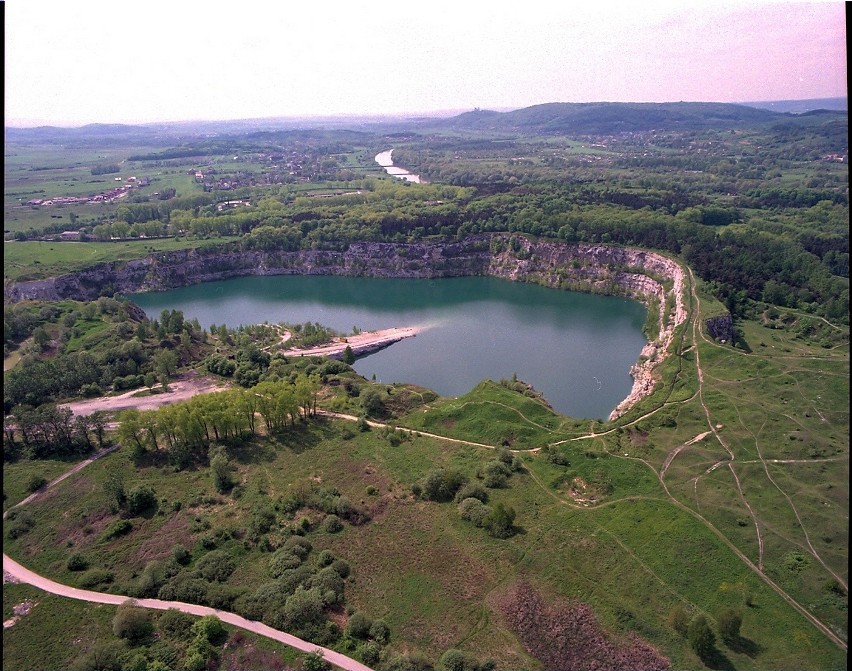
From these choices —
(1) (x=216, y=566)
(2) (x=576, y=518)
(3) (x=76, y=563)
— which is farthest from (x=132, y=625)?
(2) (x=576, y=518)

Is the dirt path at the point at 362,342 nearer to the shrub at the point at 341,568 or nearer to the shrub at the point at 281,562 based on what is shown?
the shrub at the point at 281,562

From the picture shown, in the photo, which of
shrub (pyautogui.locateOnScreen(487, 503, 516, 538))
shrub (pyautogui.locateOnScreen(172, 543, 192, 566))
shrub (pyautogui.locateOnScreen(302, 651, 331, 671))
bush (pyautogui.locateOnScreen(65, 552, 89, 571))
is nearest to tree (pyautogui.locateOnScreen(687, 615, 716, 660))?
shrub (pyautogui.locateOnScreen(487, 503, 516, 538))

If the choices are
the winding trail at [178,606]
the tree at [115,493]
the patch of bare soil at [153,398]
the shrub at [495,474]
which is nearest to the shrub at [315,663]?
the winding trail at [178,606]

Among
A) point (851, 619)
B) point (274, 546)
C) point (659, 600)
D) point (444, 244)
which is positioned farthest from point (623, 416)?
point (444, 244)

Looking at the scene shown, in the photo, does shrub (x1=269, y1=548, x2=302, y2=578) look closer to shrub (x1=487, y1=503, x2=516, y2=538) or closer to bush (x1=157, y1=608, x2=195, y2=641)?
bush (x1=157, y1=608, x2=195, y2=641)

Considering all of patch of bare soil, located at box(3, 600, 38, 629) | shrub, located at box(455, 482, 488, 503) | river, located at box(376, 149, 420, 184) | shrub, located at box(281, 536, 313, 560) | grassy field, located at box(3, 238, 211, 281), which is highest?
river, located at box(376, 149, 420, 184)
